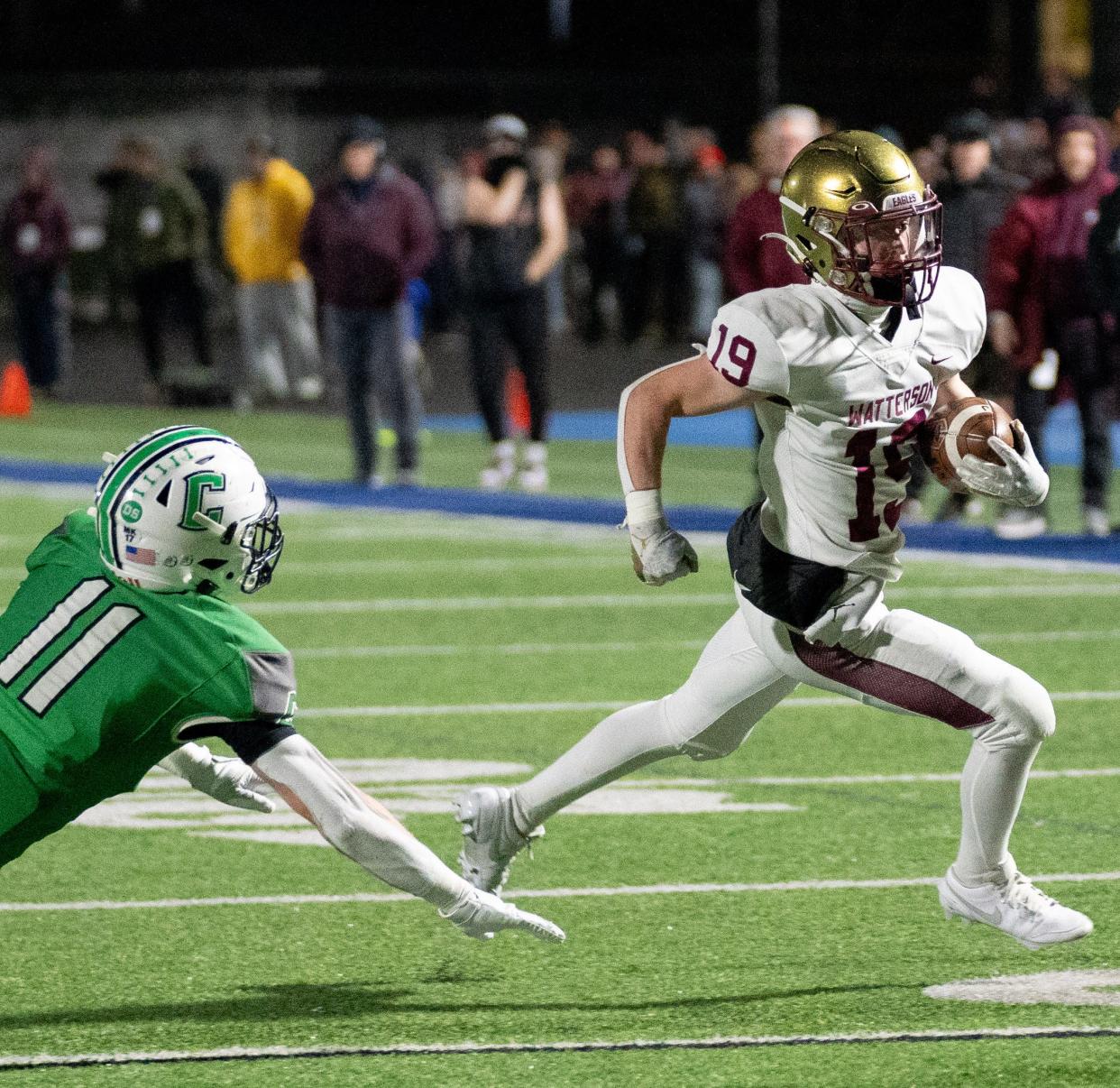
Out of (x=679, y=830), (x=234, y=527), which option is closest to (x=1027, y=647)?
(x=679, y=830)

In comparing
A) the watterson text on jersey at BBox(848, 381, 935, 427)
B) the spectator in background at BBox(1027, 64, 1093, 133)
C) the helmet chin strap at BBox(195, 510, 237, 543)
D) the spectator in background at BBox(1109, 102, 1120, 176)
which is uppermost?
the watterson text on jersey at BBox(848, 381, 935, 427)

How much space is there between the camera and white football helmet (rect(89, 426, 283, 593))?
4.46 m

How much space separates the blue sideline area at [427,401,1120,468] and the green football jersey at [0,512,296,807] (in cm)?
1215

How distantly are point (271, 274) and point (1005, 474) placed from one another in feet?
48.8

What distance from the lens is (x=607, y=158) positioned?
28.0 meters

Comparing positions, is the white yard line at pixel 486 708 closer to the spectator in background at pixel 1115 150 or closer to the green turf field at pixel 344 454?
the green turf field at pixel 344 454

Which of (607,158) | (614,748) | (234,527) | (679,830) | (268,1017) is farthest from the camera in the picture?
(607,158)

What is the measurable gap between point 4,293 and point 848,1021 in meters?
32.1

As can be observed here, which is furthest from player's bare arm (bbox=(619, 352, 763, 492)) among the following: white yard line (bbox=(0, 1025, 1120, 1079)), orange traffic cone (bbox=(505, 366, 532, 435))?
orange traffic cone (bbox=(505, 366, 532, 435))

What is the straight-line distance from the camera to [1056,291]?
38.2 feet

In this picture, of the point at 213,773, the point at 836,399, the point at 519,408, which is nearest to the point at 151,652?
the point at 213,773

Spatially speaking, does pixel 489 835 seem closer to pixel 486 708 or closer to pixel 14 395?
pixel 486 708

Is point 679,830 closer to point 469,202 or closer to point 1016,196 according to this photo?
point 1016,196

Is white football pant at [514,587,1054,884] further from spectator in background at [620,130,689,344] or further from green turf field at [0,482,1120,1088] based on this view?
spectator in background at [620,130,689,344]
